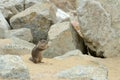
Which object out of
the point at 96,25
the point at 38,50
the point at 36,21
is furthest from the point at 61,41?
the point at 36,21

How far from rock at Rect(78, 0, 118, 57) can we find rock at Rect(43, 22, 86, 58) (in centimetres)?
31

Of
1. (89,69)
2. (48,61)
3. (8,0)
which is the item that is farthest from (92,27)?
(8,0)

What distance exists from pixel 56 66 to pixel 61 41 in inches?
83.0

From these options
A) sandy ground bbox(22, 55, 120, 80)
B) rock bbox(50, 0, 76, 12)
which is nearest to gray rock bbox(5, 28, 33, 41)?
sandy ground bbox(22, 55, 120, 80)

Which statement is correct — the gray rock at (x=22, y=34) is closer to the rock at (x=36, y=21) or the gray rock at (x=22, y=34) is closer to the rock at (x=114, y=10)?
the rock at (x=36, y=21)

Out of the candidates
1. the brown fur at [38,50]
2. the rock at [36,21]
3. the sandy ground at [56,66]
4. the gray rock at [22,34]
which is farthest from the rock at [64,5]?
the brown fur at [38,50]

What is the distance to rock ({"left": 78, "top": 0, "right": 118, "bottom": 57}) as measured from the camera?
937 centimetres

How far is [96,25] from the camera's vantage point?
9383mm

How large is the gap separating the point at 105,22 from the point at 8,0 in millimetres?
5440

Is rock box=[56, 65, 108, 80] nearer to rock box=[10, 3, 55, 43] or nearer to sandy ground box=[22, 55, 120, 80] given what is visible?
sandy ground box=[22, 55, 120, 80]

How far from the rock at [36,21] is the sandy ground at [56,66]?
2.59m

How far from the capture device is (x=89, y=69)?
582 cm

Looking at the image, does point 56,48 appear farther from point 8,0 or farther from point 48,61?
point 8,0

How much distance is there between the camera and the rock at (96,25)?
9367 millimetres
